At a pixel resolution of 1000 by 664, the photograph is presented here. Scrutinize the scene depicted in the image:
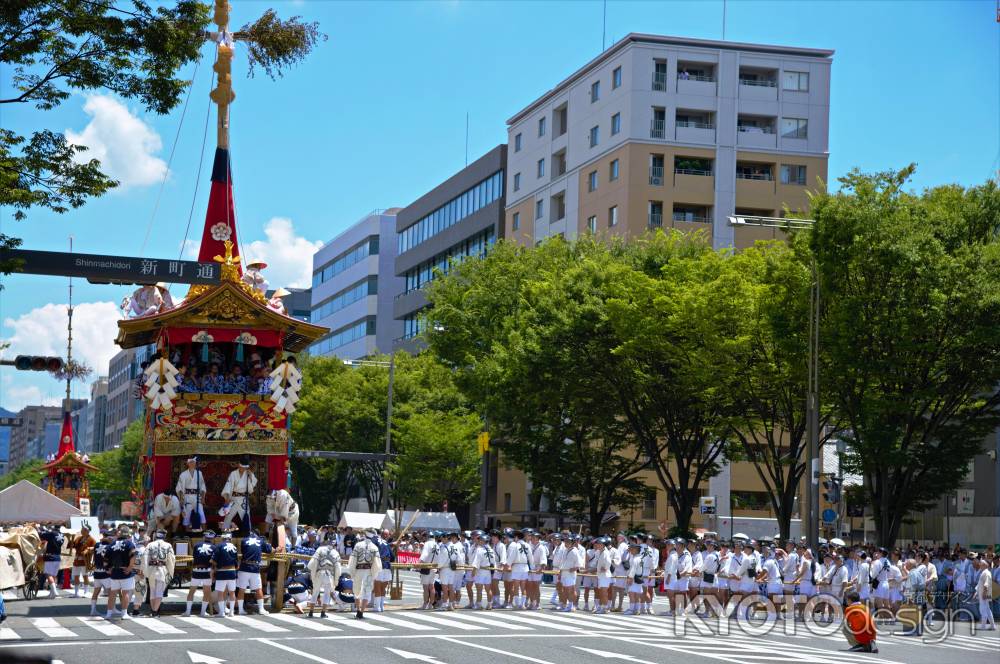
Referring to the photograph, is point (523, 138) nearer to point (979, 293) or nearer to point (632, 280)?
point (632, 280)

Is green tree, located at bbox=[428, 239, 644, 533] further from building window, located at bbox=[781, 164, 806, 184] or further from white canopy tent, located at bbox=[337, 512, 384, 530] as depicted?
building window, located at bbox=[781, 164, 806, 184]

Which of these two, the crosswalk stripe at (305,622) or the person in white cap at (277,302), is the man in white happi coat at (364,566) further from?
the person in white cap at (277,302)

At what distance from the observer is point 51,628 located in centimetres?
2180

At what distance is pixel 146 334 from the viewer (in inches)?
1033

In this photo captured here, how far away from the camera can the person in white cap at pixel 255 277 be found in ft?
85.3

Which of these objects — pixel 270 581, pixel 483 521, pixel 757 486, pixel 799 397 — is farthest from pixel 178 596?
pixel 757 486

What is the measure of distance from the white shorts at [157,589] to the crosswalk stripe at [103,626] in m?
1.02

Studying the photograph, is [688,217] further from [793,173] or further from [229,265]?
[229,265]

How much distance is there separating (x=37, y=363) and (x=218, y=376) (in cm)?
651

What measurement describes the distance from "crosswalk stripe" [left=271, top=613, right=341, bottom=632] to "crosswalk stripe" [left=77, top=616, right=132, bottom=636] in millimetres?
3123

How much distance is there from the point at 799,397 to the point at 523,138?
1634 inches

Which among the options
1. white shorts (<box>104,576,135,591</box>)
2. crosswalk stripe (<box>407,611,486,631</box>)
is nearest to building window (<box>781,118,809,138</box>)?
crosswalk stripe (<box>407,611,486,631</box>)

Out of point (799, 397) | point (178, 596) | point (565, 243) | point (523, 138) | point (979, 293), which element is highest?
point (523, 138)

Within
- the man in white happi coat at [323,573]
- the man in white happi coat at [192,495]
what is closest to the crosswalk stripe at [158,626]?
the man in white happi coat at [192,495]
